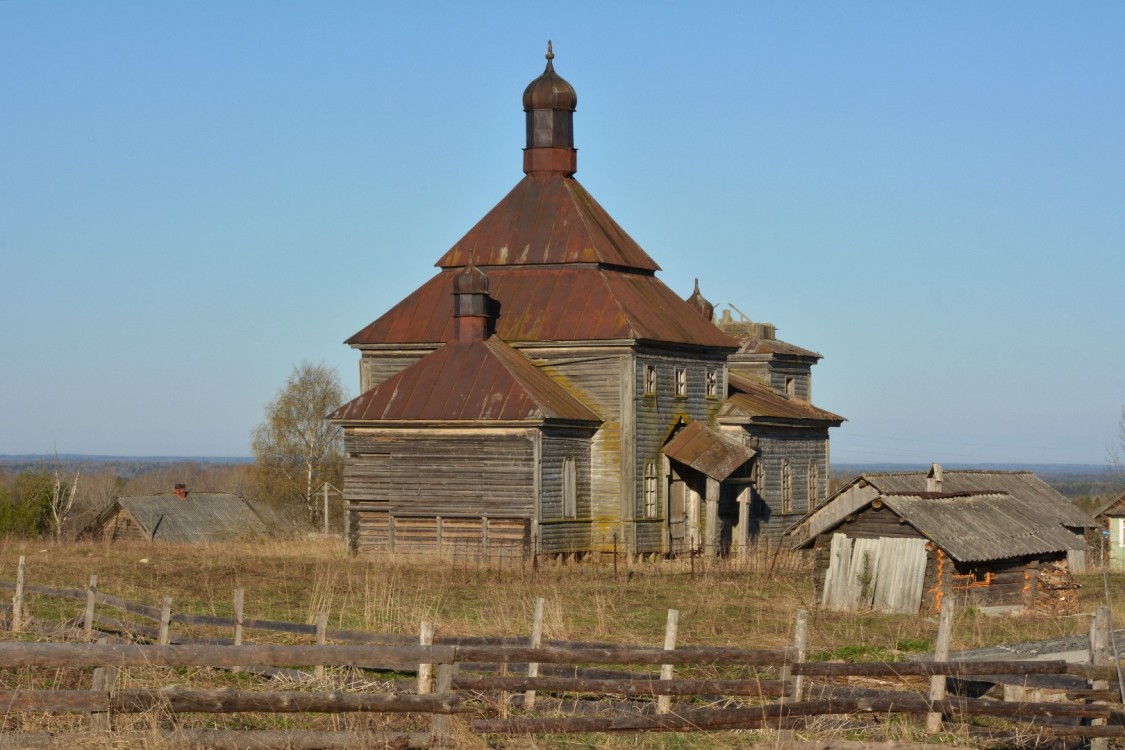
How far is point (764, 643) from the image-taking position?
22.1 meters

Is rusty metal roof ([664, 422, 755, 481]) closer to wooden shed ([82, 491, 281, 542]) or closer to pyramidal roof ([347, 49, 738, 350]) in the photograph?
pyramidal roof ([347, 49, 738, 350])

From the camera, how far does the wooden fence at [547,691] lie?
38.3ft

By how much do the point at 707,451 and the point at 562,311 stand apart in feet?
16.3

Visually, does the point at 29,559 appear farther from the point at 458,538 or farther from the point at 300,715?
the point at 300,715

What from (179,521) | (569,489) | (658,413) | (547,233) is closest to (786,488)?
(658,413)

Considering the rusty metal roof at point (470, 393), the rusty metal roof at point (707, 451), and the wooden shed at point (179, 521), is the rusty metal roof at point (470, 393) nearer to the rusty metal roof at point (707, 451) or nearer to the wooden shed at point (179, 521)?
the rusty metal roof at point (707, 451)

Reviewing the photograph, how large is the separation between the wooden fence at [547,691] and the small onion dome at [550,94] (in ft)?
94.8

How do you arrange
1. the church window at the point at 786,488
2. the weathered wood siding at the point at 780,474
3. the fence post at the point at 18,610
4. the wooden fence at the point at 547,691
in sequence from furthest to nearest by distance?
the church window at the point at 786,488 < the weathered wood siding at the point at 780,474 < the fence post at the point at 18,610 < the wooden fence at the point at 547,691

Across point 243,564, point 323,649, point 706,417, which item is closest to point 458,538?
point 243,564

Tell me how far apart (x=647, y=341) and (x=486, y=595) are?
12726mm

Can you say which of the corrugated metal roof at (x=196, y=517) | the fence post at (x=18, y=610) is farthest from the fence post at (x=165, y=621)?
the corrugated metal roof at (x=196, y=517)

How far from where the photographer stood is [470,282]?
40.0m

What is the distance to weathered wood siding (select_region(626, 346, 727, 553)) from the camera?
130 feet

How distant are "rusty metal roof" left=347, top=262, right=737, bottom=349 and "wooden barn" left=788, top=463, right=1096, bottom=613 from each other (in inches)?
485
